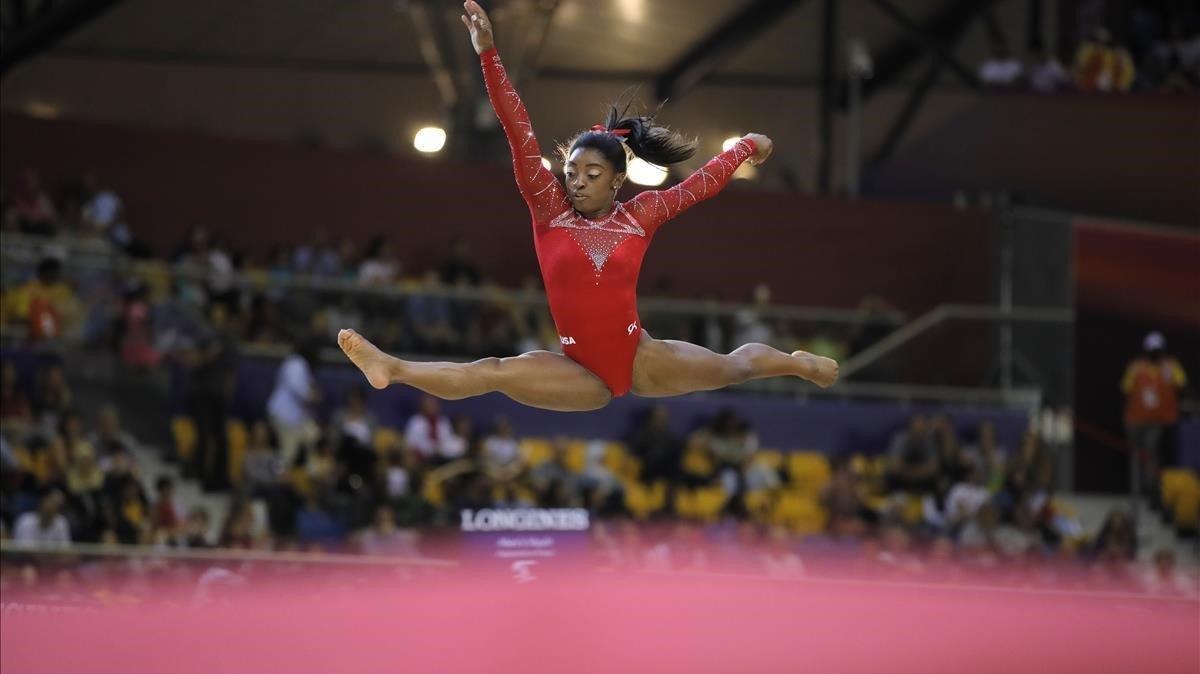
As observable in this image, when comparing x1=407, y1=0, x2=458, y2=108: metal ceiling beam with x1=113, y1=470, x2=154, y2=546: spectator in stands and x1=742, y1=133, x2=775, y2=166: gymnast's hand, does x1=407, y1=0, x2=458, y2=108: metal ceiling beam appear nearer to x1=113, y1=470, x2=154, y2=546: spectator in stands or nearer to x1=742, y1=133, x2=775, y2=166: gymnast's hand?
x1=113, y1=470, x2=154, y2=546: spectator in stands

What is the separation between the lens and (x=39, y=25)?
12.1 meters

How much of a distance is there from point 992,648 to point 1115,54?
1261 centimetres

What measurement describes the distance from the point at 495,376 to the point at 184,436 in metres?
6.45

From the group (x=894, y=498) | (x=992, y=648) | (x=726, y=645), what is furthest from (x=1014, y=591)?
(x=894, y=498)

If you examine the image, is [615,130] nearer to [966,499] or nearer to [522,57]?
[966,499]

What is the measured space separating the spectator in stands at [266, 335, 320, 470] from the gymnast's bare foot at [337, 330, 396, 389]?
5.68 m

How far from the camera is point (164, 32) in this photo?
1645 centimetres

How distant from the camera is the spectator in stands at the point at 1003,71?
16.6 metres

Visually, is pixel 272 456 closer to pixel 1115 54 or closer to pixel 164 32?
pixel 164 32

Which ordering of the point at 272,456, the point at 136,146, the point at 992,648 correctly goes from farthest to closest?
the point at 136,146 < the point at 272,456 < the point at 992,648

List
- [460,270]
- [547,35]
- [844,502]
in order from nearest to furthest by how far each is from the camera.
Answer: [844,502], [460,270], [547,35]

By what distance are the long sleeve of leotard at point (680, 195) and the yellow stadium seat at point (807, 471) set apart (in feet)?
22.0

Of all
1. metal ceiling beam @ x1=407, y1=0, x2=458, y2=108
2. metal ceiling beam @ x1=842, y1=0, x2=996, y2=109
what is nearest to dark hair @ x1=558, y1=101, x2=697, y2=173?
metal ceiling beam @ x1=407, y1=0, x2=458, y2=108

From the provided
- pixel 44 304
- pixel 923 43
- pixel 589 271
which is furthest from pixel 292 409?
pixel 923 43
